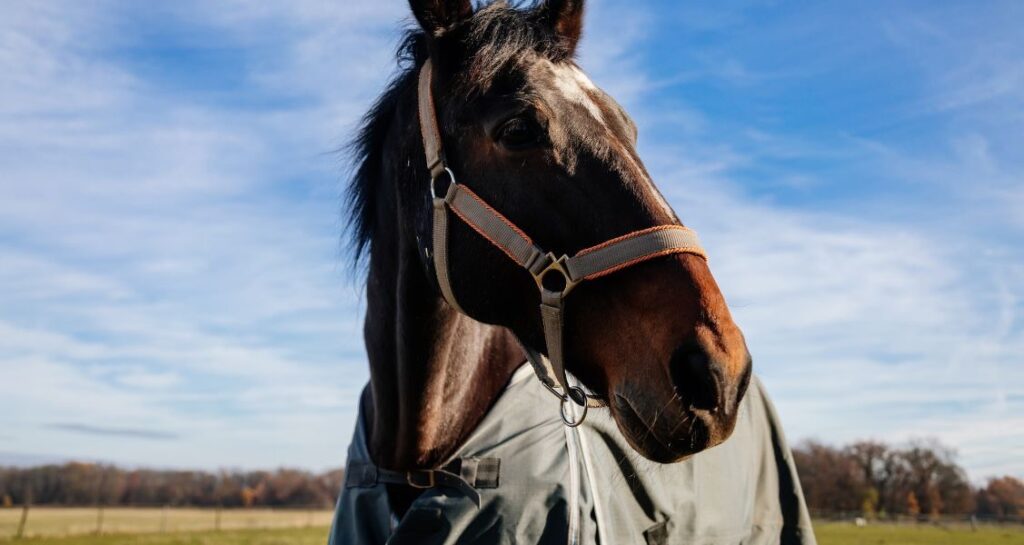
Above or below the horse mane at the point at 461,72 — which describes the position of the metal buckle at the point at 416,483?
below

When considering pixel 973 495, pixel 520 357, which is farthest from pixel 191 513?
pixel 973 495

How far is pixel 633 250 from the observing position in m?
2.69

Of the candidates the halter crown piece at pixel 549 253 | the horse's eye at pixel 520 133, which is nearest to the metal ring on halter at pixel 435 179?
the halter crown piece at pixel 549 253

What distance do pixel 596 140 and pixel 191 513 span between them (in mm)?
52776

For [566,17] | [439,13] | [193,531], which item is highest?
[566,17]

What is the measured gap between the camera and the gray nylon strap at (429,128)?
3338 millimetres

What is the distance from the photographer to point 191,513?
4912 cm

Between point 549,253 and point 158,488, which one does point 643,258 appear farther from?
point 158,488

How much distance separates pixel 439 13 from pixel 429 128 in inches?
20.8

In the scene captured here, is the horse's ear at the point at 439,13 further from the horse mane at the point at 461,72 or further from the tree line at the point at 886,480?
the tree line at the point at 886,480

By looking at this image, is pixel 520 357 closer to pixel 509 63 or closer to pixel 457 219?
pixel 457 219

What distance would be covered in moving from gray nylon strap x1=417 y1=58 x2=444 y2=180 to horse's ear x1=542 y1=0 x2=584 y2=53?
0.63 metres

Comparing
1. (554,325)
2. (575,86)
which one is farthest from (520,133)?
(554,325)

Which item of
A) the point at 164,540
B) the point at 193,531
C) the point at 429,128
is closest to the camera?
the point at 429,128
